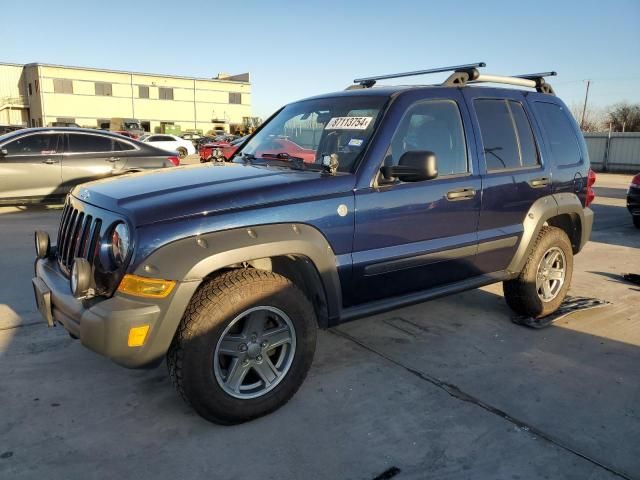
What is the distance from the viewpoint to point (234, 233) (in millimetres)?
2785

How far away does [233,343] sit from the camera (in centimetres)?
296

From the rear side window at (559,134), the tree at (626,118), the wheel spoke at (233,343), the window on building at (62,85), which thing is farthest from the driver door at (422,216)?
the window on building at (62,85)

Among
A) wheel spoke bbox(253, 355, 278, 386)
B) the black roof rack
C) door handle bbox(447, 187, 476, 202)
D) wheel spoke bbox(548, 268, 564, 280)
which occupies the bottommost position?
wheel spoke bbox(253, 355, 278, 386)

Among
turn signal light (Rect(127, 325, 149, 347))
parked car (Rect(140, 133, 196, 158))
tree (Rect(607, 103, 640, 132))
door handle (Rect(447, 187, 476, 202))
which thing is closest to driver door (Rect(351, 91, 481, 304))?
door handle (Rect(447, 187, 476, 202))

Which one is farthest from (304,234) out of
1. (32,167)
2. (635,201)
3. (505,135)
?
(635,201)

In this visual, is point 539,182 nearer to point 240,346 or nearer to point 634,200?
point 240,346

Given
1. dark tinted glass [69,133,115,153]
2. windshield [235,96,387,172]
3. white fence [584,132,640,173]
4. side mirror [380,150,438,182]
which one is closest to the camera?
side mirror [380,150,438,182]

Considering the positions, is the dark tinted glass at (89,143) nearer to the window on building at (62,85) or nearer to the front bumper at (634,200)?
the front bumper at (634,200)

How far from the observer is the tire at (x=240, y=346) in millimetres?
2725

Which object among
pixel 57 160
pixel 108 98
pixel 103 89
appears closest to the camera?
pixel 57 160

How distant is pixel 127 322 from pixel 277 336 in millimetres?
879

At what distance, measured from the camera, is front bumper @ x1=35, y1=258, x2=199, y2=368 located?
99.9 inches

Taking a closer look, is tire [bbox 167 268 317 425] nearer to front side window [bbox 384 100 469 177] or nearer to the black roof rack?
front side window [bbox 384 100 469 177]

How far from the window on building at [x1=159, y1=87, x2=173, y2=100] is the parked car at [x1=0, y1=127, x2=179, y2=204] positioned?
5843 cm
